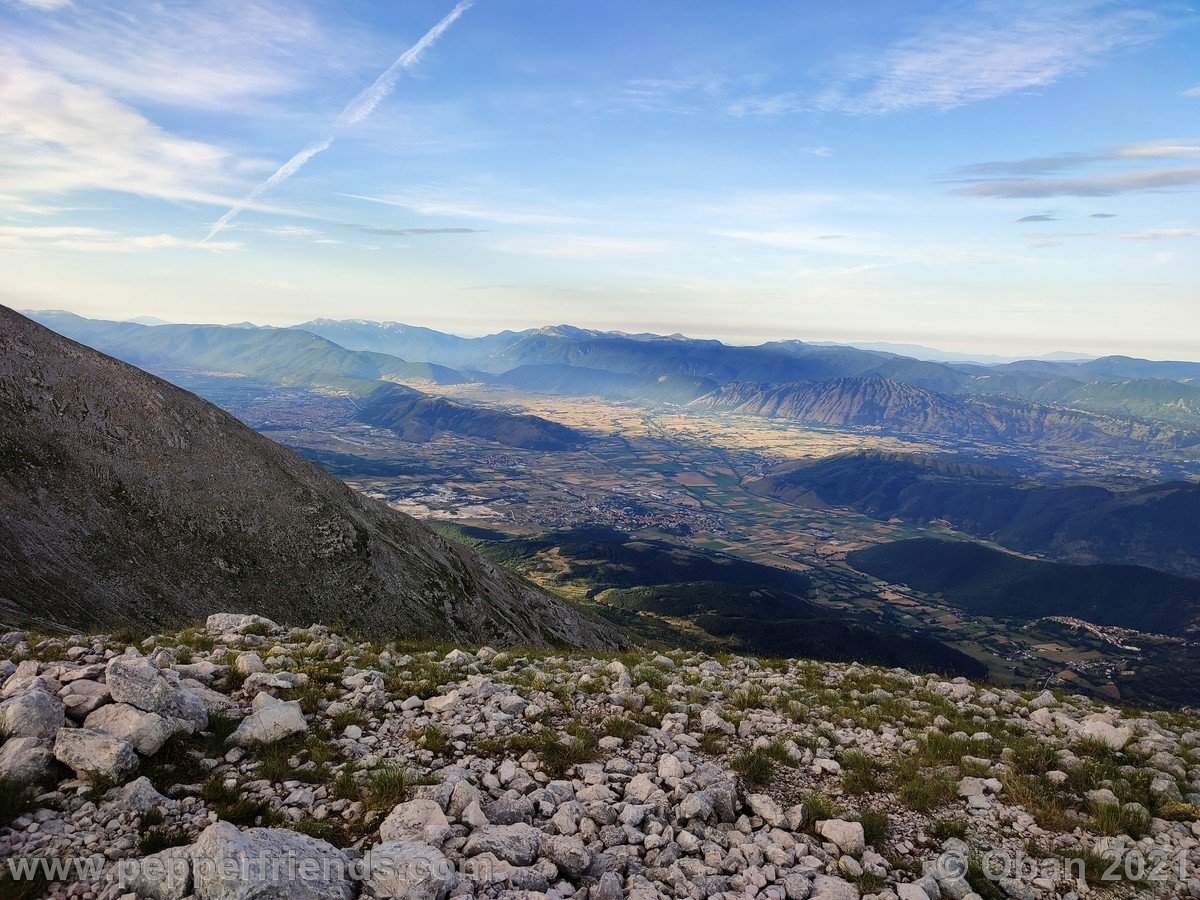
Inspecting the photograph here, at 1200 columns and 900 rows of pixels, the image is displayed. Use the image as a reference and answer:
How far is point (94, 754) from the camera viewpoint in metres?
8.65

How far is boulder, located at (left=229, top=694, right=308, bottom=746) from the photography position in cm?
1084

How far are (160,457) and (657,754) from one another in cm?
5228

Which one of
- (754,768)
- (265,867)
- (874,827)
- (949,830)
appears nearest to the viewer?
(265,867)

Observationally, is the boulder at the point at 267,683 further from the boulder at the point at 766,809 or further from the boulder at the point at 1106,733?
the boulder at the point at 1106,733

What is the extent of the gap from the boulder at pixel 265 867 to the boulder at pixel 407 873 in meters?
0.32

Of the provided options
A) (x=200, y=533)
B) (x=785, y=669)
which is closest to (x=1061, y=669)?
(x=785, y=669)

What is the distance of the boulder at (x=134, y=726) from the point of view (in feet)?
30.9

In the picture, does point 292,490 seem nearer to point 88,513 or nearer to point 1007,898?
point 88,513

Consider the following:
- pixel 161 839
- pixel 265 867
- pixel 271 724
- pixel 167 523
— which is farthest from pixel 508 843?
pixel 167 523

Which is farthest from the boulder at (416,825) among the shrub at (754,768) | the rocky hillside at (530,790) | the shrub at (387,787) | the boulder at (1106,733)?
the boulder at (1106,733)

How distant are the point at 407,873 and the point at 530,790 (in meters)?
3.31

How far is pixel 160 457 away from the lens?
47.3 meters

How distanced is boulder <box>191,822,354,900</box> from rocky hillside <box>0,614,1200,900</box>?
0.09 feet

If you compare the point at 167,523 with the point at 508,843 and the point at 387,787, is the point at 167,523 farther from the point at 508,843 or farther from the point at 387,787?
the point at 508,843
